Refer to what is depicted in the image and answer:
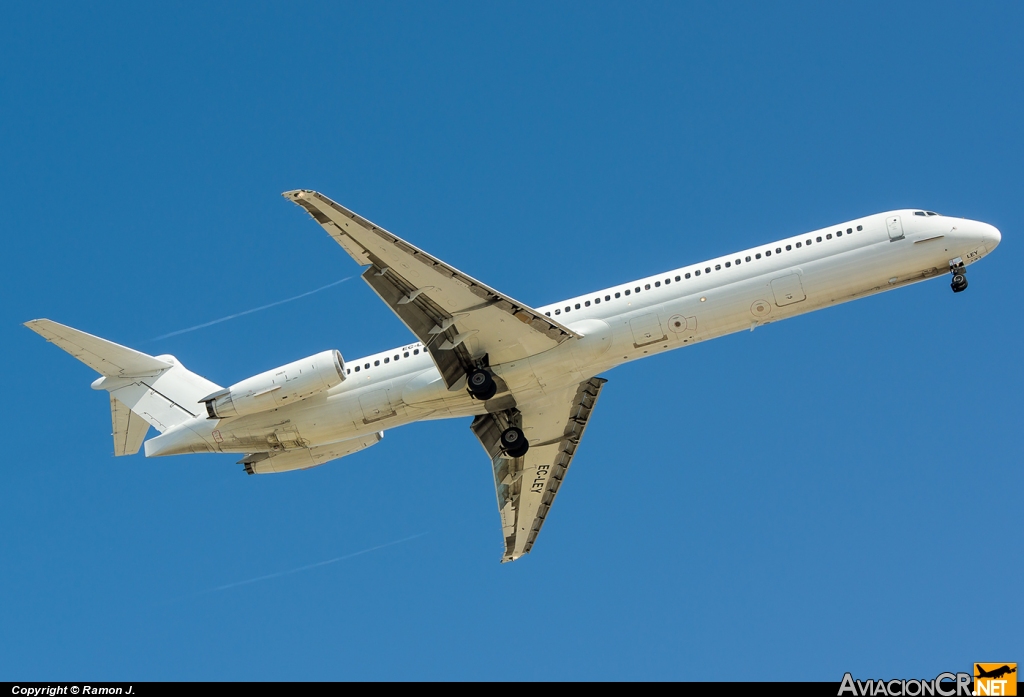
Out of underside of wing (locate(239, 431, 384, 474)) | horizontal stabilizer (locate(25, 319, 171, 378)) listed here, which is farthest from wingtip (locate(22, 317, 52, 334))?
underside of wing (locate(239, 431, 384, 474))

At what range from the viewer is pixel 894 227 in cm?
3086

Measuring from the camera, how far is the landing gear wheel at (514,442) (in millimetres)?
34562

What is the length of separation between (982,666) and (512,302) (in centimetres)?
1507

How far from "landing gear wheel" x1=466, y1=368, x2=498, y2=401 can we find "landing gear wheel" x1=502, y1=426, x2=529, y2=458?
363 cm

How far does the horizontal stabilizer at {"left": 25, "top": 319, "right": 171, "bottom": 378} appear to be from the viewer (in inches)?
1264

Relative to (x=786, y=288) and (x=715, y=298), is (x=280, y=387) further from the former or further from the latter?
(x=786, y=288)

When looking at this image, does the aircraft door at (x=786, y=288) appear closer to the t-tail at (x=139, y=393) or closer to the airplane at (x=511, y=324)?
the airplane at (x=511, y=324)

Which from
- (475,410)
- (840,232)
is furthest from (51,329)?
(840,232)

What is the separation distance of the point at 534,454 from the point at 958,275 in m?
15.0

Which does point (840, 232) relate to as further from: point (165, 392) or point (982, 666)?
point (165, 392)

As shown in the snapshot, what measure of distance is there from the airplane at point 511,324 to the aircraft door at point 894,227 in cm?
4

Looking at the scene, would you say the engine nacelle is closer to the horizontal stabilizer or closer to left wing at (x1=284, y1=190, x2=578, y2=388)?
left wing at (x1=284, y1=190, x2=578, y2=388)

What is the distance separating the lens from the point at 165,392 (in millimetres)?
35000

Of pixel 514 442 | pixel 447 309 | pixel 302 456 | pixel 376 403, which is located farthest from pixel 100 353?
pixel 514 442
